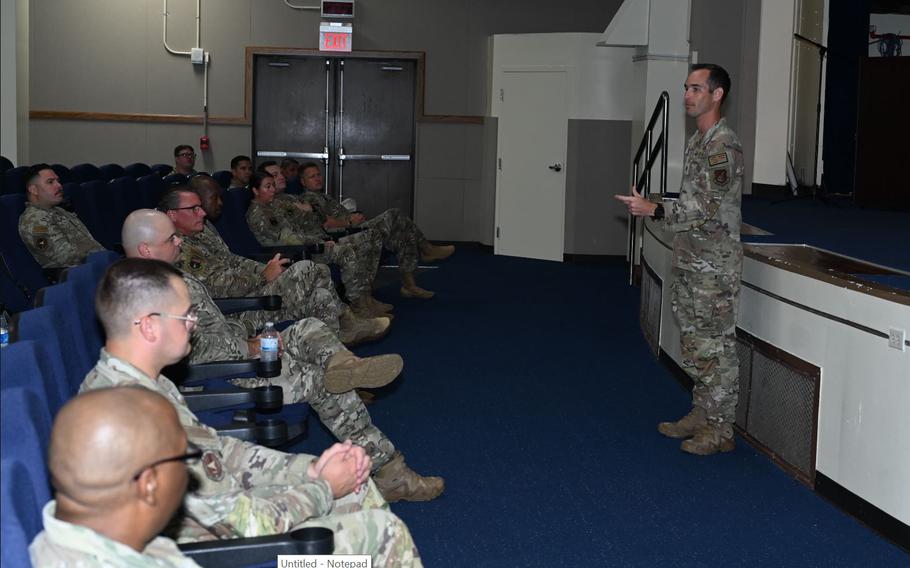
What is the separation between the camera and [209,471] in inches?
94.0

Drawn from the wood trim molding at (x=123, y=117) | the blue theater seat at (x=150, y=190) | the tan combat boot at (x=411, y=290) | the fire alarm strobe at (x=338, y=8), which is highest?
the fire alarm strobe at (x=338, y=8)

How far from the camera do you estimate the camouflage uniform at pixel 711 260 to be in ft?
14.7

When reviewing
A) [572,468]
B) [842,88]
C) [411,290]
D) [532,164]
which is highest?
[842,88]

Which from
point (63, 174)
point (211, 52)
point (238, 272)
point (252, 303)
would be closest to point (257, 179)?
point (63, 174)

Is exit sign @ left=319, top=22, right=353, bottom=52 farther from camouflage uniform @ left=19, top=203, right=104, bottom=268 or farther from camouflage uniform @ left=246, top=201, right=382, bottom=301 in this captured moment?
camouflage uniform @ left=19, top=203, right=104, bottom=268

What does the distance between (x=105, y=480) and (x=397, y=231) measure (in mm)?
6628

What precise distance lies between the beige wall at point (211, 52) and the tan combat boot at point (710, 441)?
24.4ft

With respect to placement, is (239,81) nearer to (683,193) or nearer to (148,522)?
(683,193)

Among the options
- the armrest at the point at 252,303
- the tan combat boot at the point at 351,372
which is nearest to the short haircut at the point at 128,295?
the tan combat boot at the point at 351,372

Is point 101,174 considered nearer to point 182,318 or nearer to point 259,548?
point 182,318

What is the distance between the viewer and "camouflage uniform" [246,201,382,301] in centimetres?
698

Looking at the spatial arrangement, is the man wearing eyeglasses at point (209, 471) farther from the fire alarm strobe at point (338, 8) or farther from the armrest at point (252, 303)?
the fire alarm strobe at point (338, 8)

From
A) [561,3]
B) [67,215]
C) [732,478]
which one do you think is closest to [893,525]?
[732,478]

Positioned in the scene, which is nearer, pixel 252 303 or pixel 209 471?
pixel 209 471
